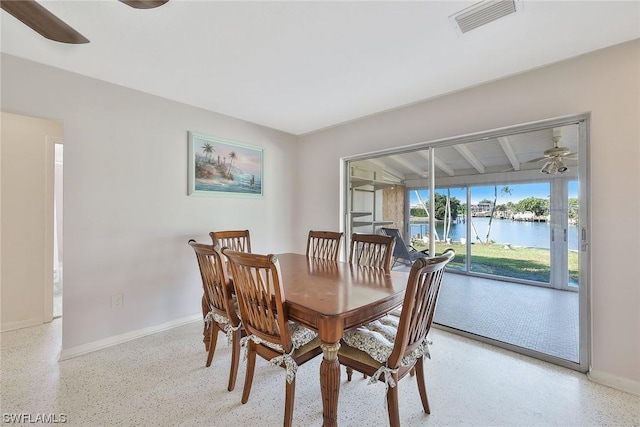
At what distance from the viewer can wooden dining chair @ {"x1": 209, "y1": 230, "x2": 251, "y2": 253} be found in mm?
2885

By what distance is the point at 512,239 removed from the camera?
100 inches

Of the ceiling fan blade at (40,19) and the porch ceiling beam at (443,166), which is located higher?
the ceiling fan blade at (40,19)

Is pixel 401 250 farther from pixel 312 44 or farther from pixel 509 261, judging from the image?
pixel 312 44

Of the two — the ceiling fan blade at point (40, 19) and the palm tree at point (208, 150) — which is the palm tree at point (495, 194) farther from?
the ceiling fan blade at point (40, 19)

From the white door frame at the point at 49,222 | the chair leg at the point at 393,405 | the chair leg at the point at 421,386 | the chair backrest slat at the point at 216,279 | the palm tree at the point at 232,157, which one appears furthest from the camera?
the palm tree at the point at 232,157

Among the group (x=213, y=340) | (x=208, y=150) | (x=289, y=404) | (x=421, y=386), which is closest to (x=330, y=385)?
(x=289, y=404)

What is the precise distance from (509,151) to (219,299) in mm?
2822

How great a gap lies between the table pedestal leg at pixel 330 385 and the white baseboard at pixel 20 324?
3.43 m

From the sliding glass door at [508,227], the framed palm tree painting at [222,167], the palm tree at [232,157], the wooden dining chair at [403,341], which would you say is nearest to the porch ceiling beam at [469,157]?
the sliding glass door at [508,227]

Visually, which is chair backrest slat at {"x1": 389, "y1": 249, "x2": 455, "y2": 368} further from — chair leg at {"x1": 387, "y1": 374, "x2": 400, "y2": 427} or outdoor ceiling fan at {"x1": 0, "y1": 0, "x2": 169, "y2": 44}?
outdoor ceiling fan at {"x1": 0, "y1": 0, "x2": 169, "y2": 44}

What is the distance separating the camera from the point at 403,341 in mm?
1337

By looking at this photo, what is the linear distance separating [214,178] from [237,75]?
1294 millimetres

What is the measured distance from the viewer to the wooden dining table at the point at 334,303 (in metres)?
1.34

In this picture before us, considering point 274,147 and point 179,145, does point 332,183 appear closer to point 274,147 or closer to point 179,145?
point 274,147
